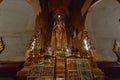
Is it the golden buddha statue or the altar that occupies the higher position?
the golden buddha statue

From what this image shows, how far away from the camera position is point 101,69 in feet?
18.6

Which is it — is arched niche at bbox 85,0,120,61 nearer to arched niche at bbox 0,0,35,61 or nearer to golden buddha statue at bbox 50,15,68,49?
golden buddha statue at bbox 50,15,68,49

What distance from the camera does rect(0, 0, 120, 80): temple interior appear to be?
5129 millimetres

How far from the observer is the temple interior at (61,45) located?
513cm

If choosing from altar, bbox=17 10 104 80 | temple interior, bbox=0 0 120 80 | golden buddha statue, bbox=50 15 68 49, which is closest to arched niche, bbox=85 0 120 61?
temple interior, bbox=0 0 120 80

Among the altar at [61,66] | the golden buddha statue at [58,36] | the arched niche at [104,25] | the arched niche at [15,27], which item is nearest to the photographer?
the altar at [61,66]

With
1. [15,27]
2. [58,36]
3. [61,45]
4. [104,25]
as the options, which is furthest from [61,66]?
[58,36]

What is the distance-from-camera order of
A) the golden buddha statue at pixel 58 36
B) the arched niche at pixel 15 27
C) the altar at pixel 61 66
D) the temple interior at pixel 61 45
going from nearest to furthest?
the altar at pixel 61 66 < the temple interior at pixel 61 45 < the arched niche at pixel 15 27 < the golden buddha statue at pixel 58 36

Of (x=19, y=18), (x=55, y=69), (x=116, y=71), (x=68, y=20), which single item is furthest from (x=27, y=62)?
(x=68, y=20)

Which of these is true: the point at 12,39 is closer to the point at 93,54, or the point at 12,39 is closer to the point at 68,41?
the point at 93,54

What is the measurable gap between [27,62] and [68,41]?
340cm

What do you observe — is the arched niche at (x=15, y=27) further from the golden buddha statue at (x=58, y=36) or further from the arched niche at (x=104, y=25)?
the arched niche at (x=104, y=25)

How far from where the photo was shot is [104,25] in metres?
6.73

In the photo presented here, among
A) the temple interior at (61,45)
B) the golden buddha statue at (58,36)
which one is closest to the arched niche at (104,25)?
the temple interior at (61,45)
